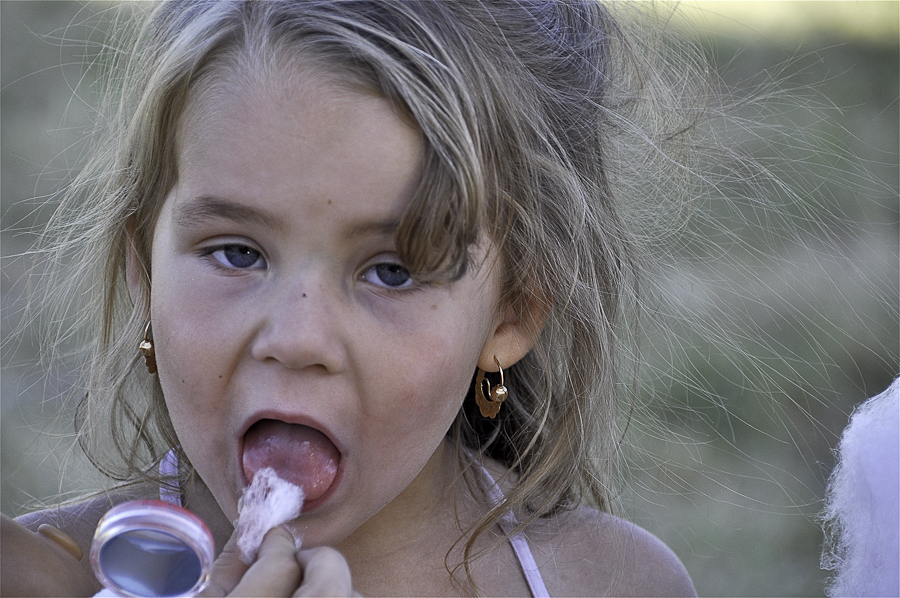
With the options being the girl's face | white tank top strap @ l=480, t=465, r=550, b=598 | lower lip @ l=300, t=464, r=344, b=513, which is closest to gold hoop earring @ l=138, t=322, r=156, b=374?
the girl's face

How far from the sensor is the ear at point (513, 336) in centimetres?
148

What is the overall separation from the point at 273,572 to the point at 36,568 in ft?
0.93

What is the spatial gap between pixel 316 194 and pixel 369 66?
208 mm

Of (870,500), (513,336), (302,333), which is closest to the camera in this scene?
(302,333)

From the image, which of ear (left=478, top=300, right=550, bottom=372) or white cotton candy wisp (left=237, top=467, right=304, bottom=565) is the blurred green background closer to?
ear (left=478, top=300, right=550, bottom=372)

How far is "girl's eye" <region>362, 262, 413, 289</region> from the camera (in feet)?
4.08

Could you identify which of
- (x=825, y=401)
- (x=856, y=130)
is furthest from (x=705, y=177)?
(x=856, y=130)

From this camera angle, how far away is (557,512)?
5.88ft

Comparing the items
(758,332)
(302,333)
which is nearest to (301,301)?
(302,333)

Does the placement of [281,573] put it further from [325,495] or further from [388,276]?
[388,276]

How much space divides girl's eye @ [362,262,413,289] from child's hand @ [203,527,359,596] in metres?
0.36

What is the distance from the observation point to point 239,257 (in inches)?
49.3

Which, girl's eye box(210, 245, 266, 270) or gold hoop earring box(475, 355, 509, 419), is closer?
girl's eye box(210, 245, 266, 270)

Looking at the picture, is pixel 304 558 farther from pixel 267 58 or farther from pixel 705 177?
pixel 705 177
